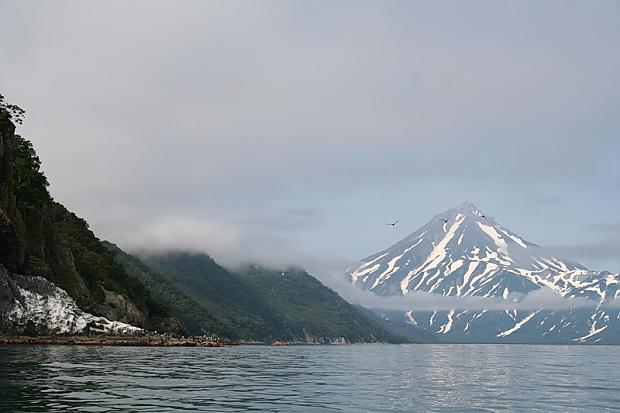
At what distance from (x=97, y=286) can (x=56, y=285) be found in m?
39.0

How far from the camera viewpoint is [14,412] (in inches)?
1173

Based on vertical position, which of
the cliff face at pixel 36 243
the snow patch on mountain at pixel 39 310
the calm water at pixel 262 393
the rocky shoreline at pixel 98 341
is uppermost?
the cliff face at pixel 36 243

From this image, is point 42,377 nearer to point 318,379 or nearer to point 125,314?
point 318,379

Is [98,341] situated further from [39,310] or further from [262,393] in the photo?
[262,393]

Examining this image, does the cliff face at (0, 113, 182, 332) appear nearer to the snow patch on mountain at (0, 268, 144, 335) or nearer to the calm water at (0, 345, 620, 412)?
the snow patch on mountain at (0, 268, 144, 335)

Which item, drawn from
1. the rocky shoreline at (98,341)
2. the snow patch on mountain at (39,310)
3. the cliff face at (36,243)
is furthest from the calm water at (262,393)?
the cliff face at (36,243)

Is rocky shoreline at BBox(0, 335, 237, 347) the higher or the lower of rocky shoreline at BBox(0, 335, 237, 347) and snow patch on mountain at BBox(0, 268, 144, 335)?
the lower

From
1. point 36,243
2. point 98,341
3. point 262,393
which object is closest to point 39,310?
point 98,341

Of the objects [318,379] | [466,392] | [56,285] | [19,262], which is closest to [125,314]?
[56,285]

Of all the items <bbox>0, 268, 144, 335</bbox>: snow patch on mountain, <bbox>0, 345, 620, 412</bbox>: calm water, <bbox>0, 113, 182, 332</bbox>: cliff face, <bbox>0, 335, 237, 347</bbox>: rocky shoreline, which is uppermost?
<bbox>0, 113, 182, 332</bbox>: cliff face

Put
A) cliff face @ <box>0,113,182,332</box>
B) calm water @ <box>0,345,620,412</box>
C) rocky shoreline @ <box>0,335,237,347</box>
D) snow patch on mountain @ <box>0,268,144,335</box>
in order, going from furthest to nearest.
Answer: cliff face @ <box>0,113,182,332</box> → snow patch on mountain @ <box>0,268,144,335</box> → rocky shoreline @ <box>0,335,237,347</box> → calm water @ <box>0,345,620,412</box>

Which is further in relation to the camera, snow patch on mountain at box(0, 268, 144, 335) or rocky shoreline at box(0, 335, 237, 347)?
snow patch on mountain at box(0, 268, 144, 335)

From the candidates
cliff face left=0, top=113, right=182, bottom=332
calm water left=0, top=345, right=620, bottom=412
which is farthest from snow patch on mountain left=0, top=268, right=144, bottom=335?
calm water left=0, top=345, right=620, bottom=412

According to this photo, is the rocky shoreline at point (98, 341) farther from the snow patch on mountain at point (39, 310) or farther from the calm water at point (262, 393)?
the calm water at point (262, 393)
